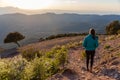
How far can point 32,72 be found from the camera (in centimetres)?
1295

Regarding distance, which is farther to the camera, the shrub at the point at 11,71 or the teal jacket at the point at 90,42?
the teal jacket at the point at 90,42

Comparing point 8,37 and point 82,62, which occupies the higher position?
point 82,62

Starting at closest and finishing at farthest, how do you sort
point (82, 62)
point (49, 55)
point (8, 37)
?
point (82, 62), point (49, 55), point (8, 37)

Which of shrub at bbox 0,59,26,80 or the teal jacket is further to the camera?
the teal jacket

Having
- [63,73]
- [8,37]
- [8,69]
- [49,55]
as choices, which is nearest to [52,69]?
[63,73]

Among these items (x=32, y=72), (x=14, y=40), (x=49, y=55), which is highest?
(x=32, y=72)

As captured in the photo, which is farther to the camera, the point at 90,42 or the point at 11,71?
the point at 90,42

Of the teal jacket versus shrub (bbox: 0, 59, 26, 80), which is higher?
the teal jacket

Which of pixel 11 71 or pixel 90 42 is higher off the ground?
pixel 90 42

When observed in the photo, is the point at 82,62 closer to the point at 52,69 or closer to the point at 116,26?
the point at 52,69

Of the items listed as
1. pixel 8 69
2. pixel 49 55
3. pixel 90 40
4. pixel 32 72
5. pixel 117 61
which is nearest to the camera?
pixel 8 69

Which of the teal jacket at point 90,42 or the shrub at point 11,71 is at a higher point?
the teal jacket at point 90,42

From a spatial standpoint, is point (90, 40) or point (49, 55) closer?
point (90, 40)

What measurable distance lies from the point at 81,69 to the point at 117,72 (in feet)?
8.40
